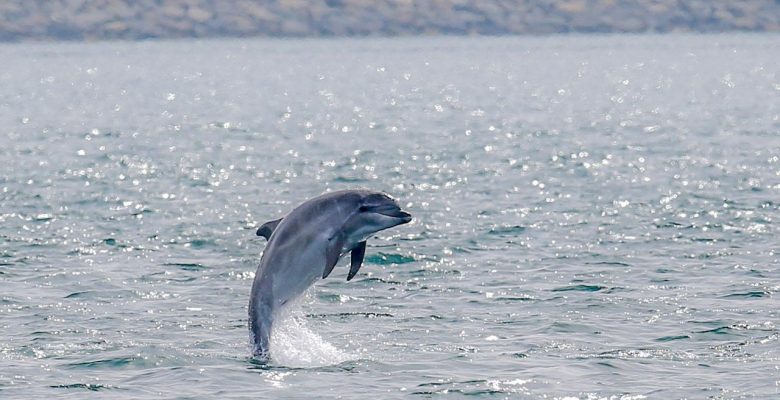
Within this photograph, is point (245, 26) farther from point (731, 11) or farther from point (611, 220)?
point (611, 220)

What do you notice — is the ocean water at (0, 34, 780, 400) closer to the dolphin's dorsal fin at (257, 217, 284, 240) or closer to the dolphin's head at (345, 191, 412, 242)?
the dolphin's dorsal fin at (257, 217, 284, 240)

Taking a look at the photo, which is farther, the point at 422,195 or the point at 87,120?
the point at 87,120

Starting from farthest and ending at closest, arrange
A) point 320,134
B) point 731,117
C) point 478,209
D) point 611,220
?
A: point 731,117
point 320,134
point 478,209
point 611,220

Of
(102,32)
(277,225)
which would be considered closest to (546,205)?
A: (277,225)

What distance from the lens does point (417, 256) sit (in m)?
26.2

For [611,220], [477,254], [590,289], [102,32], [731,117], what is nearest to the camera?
[590,289]

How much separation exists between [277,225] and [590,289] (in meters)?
7.22

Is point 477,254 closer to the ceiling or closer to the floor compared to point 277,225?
closer to the floor

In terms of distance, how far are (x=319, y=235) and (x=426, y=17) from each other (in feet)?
580

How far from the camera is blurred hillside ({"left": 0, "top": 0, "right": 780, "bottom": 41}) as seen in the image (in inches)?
7323

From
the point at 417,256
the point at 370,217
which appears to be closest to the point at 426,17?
the point at 417,256

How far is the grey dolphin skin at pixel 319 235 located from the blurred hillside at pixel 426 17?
6676 inches

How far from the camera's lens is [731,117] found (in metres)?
61.4

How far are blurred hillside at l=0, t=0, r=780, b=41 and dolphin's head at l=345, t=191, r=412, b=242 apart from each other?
169833mm
